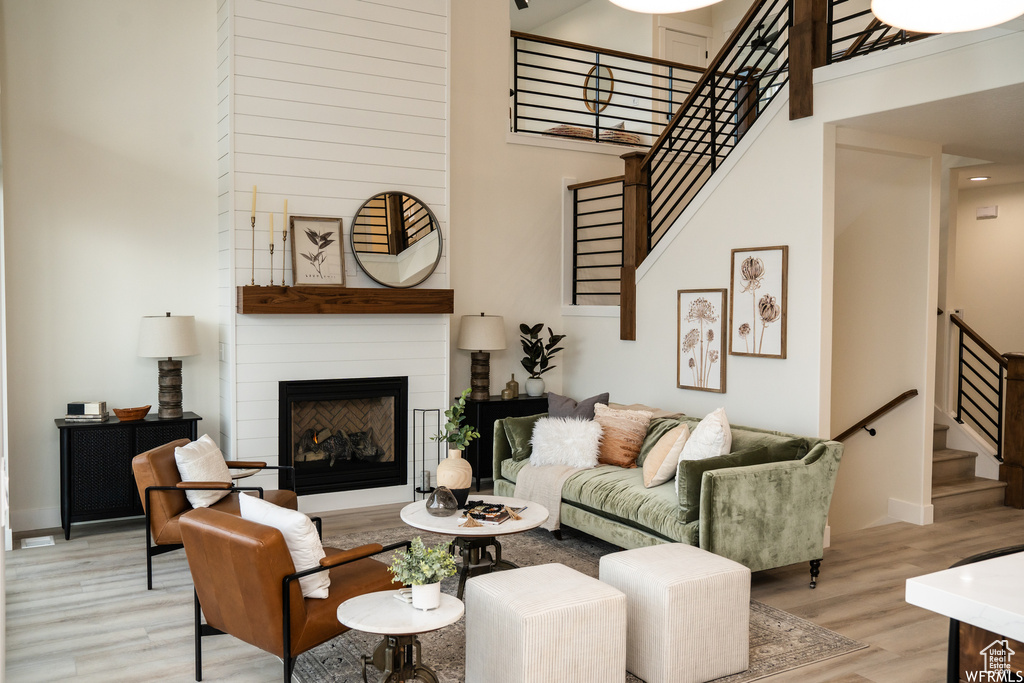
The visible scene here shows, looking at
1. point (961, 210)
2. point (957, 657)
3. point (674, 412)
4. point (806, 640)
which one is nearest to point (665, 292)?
point (674, 412)

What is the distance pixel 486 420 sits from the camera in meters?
6.61

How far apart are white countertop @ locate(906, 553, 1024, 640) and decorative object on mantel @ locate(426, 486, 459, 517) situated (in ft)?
8.82

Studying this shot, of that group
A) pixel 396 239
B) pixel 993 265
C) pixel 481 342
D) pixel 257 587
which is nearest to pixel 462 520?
pixel 257 587

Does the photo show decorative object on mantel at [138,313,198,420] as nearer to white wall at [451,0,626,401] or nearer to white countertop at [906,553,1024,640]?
white wall at [451,0,626,401]

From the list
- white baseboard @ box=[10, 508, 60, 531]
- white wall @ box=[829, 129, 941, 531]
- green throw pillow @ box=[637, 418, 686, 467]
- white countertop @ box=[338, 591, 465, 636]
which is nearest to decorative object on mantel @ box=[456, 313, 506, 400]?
green throw pillow @ box=[637, 418, 686, 467]

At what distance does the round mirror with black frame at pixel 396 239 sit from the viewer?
5.92 meters

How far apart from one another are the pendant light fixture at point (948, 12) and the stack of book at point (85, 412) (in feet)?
16.5

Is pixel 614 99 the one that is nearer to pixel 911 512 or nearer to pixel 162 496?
pixel 911 512

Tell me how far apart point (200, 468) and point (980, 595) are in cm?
386

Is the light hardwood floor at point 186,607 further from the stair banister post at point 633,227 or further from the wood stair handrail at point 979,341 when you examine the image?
the stair banister post at point 633,227

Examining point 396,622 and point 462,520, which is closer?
point 396,622

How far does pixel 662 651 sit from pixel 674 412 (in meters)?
2.84

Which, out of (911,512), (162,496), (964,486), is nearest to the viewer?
(162,496)

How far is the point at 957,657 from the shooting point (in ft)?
5.58
